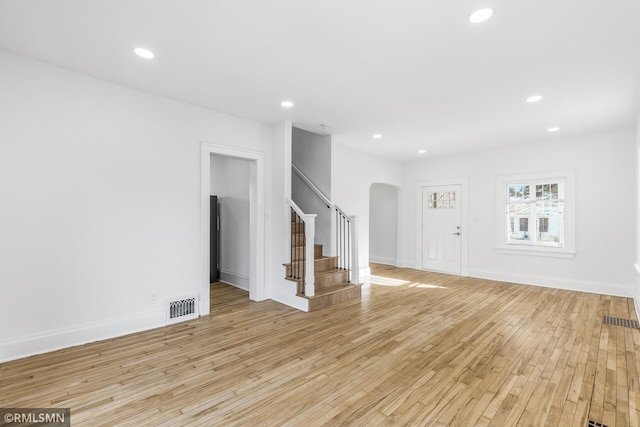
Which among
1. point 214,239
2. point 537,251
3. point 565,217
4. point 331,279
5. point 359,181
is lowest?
point 331,279

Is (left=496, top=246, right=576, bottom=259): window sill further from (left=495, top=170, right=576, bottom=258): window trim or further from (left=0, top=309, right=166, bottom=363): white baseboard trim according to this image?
(left=0, top=309, right=166, bottom=363): white baseboard trim

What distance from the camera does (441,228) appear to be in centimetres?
710

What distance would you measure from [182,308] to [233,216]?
2.13 m

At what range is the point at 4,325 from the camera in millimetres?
2658

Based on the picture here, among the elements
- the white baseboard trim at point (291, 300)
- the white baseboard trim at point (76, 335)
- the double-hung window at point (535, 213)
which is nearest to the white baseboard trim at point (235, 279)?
the white baseboard trim at point (291, 300)

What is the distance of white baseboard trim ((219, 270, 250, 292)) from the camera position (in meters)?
5.27

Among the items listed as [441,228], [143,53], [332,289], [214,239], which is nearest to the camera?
[143,53]

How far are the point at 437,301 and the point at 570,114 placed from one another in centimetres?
328

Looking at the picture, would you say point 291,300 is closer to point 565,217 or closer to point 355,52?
point 355,52

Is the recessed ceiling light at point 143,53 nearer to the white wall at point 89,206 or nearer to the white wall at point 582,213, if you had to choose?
the white wall at point 89,206

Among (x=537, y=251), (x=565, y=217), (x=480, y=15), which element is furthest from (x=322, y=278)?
(x=565, y=217)

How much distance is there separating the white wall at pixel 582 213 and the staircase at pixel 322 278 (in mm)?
3383

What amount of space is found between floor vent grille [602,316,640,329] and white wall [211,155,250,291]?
5.14 m

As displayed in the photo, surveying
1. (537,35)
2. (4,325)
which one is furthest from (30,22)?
(537,35)
